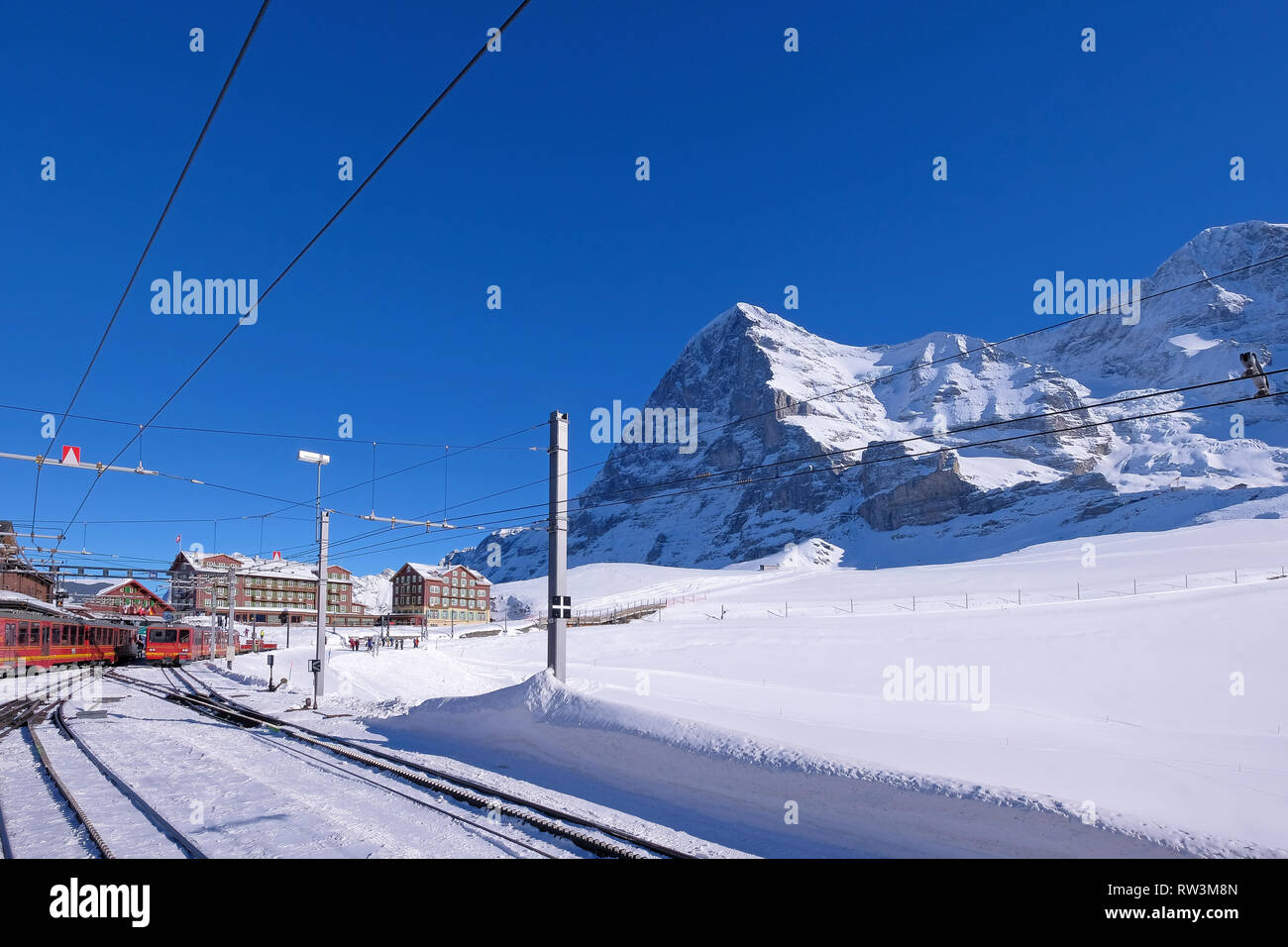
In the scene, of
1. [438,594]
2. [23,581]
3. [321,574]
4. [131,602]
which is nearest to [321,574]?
[321,574]

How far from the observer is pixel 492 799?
35.9 feet

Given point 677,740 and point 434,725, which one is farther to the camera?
point 434,725

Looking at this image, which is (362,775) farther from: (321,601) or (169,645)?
(169,645)

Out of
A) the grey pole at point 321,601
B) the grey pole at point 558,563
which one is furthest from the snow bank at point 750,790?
the grey pole at point 321,601

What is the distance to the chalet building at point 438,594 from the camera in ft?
322

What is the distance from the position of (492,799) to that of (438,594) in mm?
93094

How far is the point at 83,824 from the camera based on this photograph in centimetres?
988

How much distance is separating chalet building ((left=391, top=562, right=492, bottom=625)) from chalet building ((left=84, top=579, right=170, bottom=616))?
1233 inches

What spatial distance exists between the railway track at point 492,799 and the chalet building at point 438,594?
260 ft

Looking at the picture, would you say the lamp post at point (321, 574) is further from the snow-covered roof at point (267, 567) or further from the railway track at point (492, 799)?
the snow-covered roof at point (267, 567)

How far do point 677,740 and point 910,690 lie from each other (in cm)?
1676
